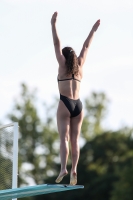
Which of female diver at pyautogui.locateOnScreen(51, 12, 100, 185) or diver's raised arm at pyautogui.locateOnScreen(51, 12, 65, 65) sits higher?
diver's raised arm at pyautogui.locateOnScreen(51, 12, 65, 65)

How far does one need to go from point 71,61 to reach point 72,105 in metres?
0.74

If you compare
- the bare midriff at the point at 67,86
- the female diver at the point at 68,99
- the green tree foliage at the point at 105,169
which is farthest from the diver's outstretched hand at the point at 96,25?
the green tree foliage at the point at 105,169

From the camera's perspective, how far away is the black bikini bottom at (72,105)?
1210 cm

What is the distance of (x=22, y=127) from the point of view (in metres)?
→ 67.2

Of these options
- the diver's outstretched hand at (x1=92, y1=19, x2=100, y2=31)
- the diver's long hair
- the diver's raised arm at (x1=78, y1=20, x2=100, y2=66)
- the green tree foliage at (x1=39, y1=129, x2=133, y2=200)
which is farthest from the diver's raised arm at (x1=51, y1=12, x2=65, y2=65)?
the green tree foliage at (x1=39, y1=129, x2=133, y2=200)

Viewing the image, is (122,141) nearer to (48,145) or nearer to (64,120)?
(48,145)

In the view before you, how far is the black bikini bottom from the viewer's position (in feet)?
39.7

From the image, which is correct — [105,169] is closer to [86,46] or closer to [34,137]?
[34,137]

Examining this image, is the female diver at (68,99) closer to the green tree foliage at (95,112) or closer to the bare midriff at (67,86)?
the bare midriff at (67,86)

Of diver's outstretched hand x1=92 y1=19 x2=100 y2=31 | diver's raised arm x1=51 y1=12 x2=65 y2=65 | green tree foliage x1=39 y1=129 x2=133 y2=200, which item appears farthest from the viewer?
green tree foliage x1=39 y1=129 x2=133 y2=200

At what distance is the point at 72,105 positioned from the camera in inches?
477

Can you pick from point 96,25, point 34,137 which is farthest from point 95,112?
point 96,25

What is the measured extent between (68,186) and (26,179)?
166 feet

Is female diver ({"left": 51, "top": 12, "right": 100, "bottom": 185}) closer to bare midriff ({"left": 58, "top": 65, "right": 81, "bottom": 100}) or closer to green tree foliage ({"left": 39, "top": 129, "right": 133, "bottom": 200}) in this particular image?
bare midriff ({"left": 58, "top": 65, "right": 81, "bottom": 100})
